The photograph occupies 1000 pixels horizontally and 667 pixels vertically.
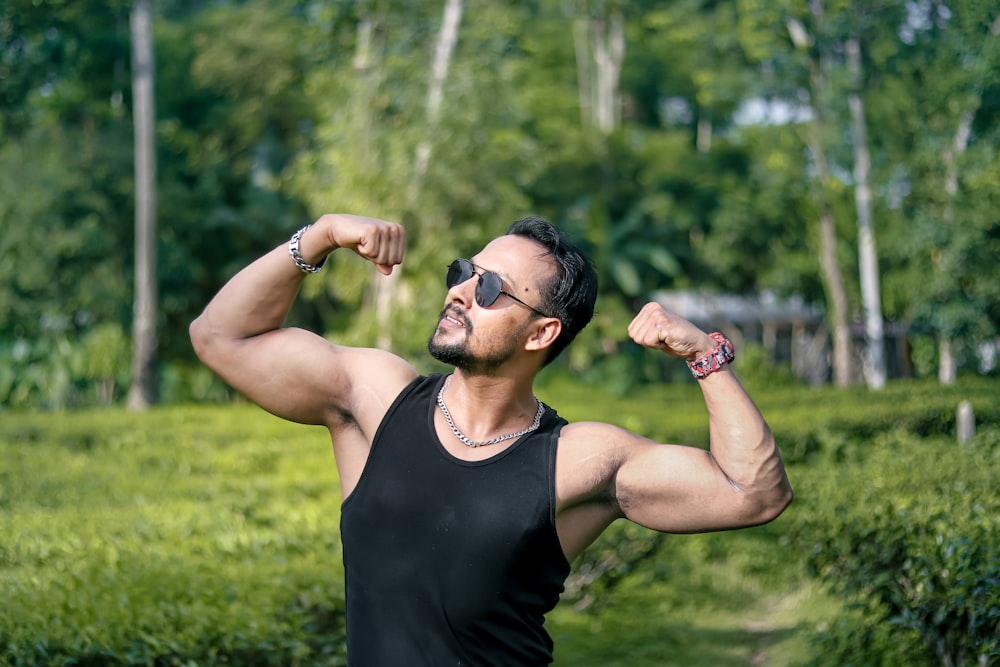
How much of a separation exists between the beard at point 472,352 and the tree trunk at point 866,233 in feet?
29.6

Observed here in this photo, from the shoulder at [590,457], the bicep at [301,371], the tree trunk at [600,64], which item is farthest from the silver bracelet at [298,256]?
the tree trunk at [600,64]

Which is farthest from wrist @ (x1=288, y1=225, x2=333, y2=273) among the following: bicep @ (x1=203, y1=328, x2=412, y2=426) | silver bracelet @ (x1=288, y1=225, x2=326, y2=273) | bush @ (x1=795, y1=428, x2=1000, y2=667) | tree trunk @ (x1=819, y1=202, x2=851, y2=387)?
tree trunk @ (x1=819, y1=202, x2=851, y2=387)

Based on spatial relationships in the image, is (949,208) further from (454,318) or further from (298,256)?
(298,256)

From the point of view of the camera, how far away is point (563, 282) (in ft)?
8.41

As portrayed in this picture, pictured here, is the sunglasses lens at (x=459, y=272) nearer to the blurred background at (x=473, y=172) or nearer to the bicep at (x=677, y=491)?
the bicep at (x=677, y=491)

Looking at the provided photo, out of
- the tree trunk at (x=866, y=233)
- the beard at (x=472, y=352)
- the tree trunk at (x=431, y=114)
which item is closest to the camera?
the beard at (x=472, y=352)

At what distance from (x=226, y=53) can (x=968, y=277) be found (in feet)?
73.7

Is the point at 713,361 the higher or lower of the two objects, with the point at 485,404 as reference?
higher

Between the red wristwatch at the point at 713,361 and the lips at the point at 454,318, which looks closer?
the red wristwatch at the point at 713,361

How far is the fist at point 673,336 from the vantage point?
2.31 meters

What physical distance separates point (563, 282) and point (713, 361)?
1.30 feet

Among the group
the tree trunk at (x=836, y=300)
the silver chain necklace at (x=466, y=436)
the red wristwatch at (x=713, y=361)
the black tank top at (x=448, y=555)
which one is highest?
the red wristwatch at (x=713, y=361)

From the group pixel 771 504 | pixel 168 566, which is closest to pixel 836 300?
pixel 168 566

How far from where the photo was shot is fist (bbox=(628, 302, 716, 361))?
91.0 inches
